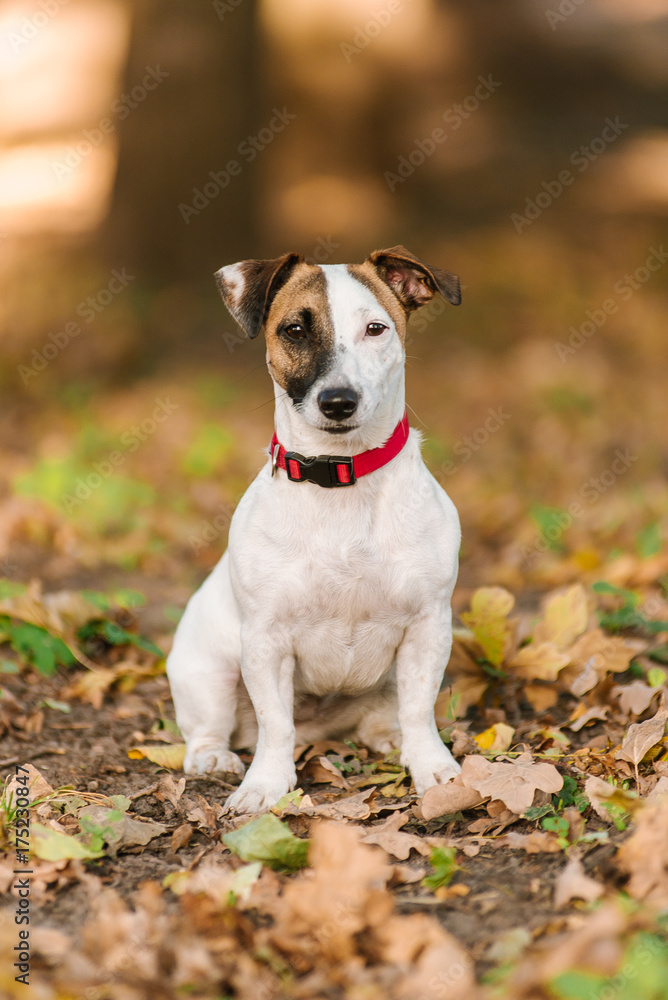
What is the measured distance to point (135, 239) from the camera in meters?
12.6

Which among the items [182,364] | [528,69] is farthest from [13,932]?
[528,69]

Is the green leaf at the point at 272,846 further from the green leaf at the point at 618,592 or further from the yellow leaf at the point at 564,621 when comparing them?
the green leaf at the point at 618,592

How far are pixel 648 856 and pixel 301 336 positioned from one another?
6.76 ft

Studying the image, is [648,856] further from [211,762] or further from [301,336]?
[301,336]

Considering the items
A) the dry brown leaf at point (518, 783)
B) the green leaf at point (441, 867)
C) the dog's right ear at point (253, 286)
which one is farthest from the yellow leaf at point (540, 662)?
the dog's right ear at point (253, 286)

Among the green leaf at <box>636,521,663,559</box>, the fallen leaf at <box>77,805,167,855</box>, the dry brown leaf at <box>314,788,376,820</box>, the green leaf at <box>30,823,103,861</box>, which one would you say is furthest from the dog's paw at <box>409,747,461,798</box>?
the green leaf at <box>636,521,663,559</box>

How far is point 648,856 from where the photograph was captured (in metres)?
2.32

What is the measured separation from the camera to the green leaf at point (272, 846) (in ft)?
8.72

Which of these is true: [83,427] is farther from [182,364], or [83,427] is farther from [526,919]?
[526,919]

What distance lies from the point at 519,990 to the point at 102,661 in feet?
11.2

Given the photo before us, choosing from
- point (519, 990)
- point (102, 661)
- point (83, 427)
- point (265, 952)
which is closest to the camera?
point (519, 990)

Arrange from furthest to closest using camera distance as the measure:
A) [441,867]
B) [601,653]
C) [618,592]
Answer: [618,592], [601,653], [441,867]

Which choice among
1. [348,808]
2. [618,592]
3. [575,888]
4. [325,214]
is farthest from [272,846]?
[325,214]

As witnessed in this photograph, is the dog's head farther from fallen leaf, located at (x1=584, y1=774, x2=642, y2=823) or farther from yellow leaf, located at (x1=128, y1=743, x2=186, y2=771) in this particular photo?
yellow leaf, located at (x1=128, y1=743, x2=186, y2=771)
